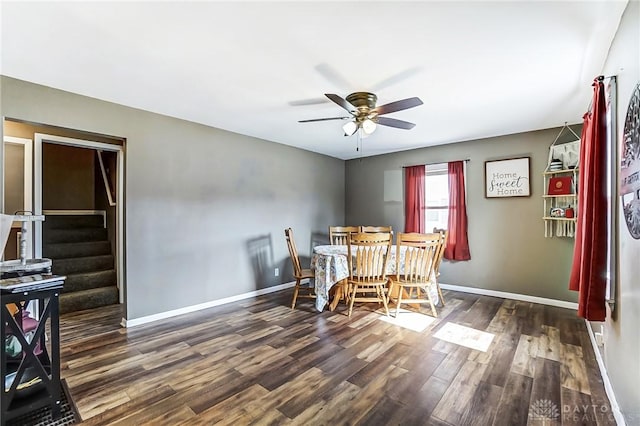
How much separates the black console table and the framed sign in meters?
5.05

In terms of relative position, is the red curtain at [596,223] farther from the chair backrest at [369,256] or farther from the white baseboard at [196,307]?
the white baseboard at [196,307]

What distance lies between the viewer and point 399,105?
8.59 ft

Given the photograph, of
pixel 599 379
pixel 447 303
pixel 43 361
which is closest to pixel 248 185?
pixel 43 361

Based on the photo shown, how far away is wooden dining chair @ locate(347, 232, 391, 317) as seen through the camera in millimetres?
3529

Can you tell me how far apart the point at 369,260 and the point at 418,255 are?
585 mm

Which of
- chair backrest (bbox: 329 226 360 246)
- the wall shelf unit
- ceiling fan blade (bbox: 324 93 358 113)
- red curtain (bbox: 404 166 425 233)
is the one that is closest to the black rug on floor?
ceiling fan blade (bbox: 324 93 358 113)

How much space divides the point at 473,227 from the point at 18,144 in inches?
239

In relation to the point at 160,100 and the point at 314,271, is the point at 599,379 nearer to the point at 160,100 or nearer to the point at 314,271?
the point at 314,271

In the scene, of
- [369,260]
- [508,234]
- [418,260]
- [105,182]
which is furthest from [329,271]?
[105,182]

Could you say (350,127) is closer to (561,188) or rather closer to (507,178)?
(507,178)

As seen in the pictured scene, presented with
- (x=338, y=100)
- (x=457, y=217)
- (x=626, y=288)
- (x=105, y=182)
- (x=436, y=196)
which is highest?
(x=338, y=100)

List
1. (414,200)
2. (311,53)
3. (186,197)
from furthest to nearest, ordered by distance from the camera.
A: 1. (414,200)
2. (186,197)
3. (311,53)

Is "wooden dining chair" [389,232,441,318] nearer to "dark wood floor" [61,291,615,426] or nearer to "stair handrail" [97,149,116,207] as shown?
"dark wood floor" [61,291,615,426]

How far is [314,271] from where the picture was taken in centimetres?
397
